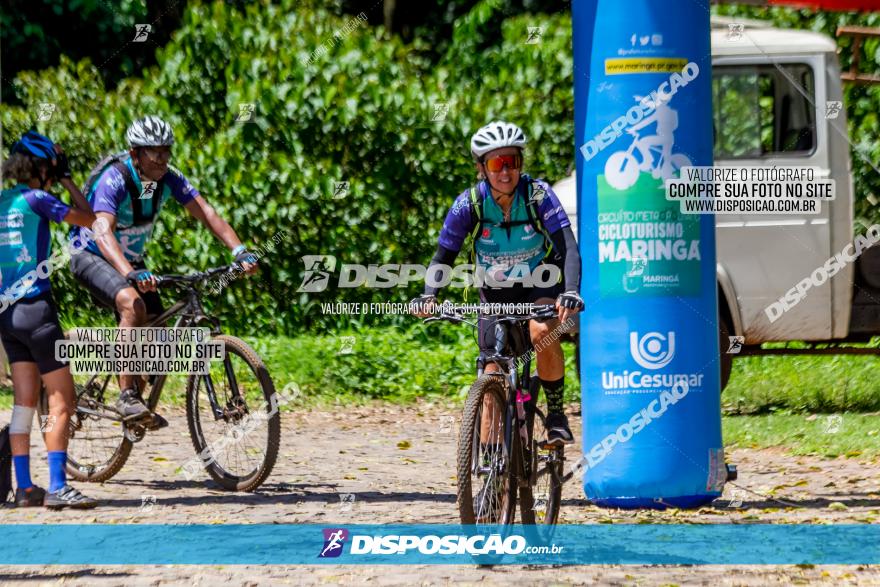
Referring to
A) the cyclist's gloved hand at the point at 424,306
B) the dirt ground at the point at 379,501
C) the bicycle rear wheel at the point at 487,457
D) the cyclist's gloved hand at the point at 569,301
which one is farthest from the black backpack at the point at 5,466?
the cyclist's gloved hand at the point at 569,301

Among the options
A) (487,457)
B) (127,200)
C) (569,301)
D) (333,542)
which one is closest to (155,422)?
(127,200)

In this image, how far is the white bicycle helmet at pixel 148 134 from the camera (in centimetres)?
889

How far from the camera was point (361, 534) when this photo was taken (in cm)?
750

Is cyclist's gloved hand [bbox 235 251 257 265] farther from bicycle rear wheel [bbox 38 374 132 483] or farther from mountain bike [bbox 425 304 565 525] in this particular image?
mountain bike [bbox 425 304 565 525]

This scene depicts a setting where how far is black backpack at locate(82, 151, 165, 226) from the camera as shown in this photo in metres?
9.03

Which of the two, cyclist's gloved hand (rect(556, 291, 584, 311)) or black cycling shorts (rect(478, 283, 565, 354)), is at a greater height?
black cycling shorts (rect(478, 283, 565, 354))

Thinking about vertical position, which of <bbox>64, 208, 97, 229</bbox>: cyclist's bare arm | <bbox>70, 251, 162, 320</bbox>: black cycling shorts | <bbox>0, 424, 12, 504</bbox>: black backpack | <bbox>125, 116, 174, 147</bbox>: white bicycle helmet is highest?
<bbox>125, 116, 174, 147</bbox>: white bicycle helmet

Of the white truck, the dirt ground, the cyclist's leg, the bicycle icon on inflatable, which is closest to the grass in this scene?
the white truck

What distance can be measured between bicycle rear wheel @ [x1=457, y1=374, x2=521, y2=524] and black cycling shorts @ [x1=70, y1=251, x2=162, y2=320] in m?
3.04

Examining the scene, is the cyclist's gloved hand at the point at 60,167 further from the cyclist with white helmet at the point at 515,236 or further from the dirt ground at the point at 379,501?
the cyclist with white helmet at the point at 515,236

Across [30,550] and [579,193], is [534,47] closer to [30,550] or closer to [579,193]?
[579,193]

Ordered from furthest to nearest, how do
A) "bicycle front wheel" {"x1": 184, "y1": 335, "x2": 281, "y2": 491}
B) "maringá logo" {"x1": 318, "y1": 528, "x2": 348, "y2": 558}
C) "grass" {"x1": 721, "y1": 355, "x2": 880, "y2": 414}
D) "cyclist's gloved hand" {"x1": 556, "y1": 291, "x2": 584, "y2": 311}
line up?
"grass" {"x1": 721, "y1": 355, "x2": 880, "y2": 414} → "bicycle front wheel" {"x1": 184, "y1": 335, "x2": 281, "y2": 491} → "maringá logo" {"x1": 318, "y1": 528, "x2": 348, "y2": 558} → "cyclist's gloved hand" {"x1": 556, "y1": 291, "x2": 584, "y2": 311}

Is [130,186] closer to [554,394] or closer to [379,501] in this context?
[379,501]

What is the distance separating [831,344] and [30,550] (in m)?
8.17
